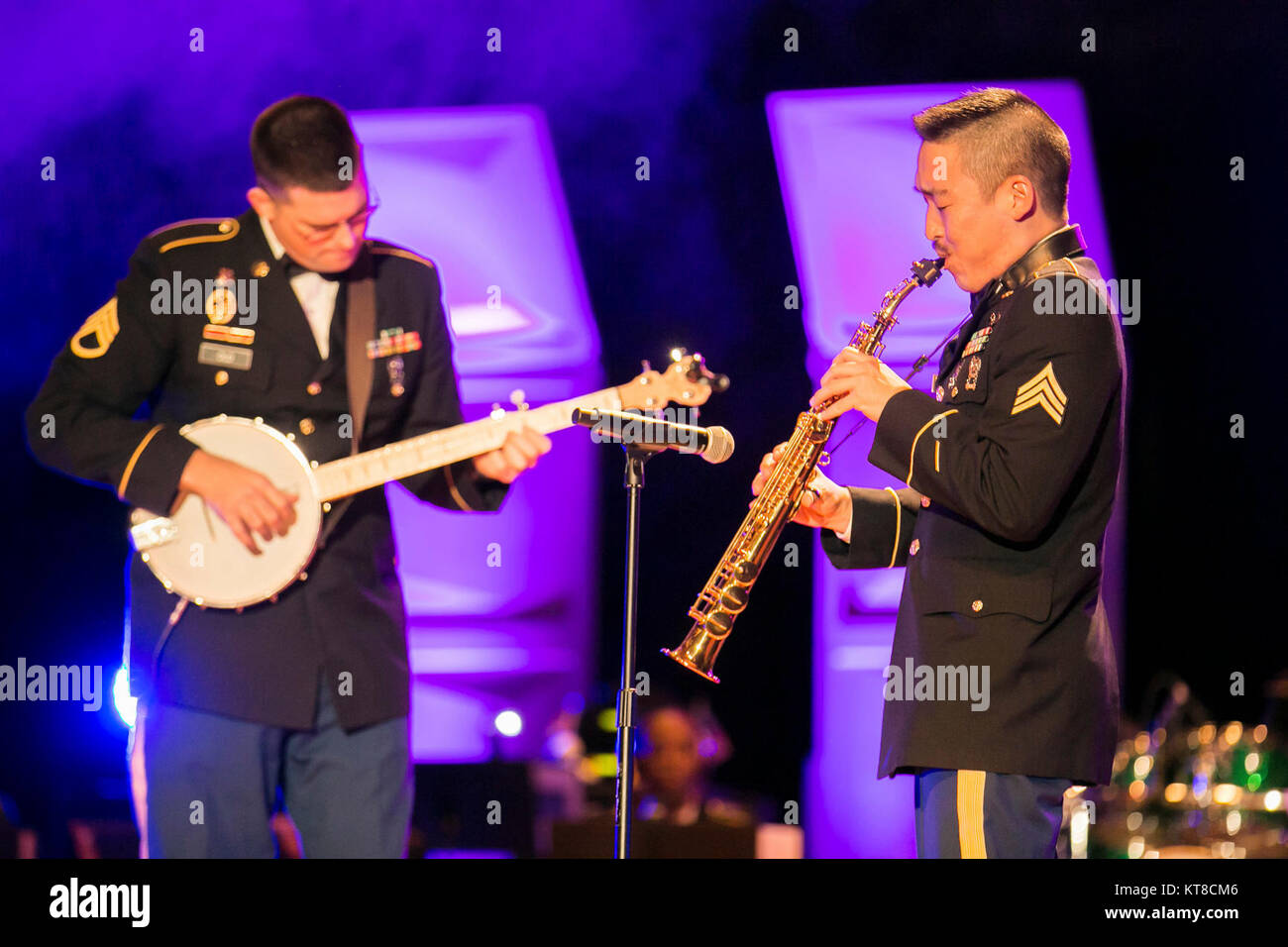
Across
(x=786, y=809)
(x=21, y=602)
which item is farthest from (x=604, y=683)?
(x=21, y=602)

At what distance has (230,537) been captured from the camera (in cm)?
321

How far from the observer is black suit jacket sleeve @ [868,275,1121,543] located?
111 inches

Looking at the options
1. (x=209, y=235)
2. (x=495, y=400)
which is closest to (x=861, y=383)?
(x=209, y=235)

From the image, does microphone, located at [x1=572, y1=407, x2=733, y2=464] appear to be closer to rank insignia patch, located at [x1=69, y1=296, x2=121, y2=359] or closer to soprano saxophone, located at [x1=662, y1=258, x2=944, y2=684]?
soprano saxophone, located at [x1=662, y1=258, x2=944, y2=684]

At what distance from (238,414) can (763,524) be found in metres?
1.30

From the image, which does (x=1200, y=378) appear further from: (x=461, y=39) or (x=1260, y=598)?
(x=461, y=39)

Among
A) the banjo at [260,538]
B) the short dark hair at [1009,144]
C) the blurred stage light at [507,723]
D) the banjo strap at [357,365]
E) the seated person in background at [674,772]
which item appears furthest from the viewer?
the blurred stage light at [507,723]

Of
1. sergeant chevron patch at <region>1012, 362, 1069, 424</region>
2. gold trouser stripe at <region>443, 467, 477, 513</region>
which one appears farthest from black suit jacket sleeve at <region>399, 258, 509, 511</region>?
sergeant chevron patch at <region>1012, 362, 1069, 424</region>

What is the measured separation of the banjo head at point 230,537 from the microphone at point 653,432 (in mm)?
674

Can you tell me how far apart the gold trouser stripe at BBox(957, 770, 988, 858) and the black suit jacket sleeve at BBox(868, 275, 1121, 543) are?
50cm

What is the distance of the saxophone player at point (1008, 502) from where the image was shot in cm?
282

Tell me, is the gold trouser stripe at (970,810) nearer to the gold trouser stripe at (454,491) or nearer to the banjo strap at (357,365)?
the gold trouser stripe at (454,491)

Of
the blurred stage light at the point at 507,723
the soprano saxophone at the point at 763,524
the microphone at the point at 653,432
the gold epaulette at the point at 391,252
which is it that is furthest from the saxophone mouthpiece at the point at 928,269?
the blurred stage light at the point at 507,723
